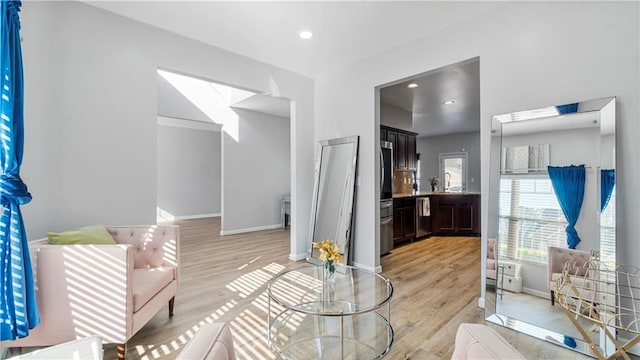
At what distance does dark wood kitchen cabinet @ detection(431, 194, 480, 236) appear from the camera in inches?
248

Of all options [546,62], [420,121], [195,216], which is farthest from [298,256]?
[195,216]

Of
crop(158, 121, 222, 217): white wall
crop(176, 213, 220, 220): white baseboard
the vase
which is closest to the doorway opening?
the vase

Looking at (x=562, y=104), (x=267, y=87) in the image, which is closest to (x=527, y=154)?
(x=562, y=104)

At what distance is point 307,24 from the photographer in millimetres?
2994

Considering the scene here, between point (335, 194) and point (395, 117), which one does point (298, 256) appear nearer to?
point (335, 194)

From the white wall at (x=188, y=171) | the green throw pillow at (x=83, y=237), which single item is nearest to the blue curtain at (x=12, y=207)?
the green throw pillow at (x=83, y=237)

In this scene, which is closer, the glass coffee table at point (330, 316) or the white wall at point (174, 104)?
the glass coffee table at point (330, 316)

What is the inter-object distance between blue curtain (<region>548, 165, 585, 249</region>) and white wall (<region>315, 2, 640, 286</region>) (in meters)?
0.22

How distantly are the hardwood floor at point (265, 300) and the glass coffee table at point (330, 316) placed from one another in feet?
0.44

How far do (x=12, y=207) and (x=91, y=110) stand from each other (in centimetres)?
124

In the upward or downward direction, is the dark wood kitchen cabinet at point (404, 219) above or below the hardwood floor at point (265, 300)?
above

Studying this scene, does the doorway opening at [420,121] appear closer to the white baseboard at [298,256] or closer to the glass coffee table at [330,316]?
the white baseboard at [298,256]

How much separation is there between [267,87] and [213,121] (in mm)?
2941

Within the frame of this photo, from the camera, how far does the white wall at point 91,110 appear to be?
238cm
